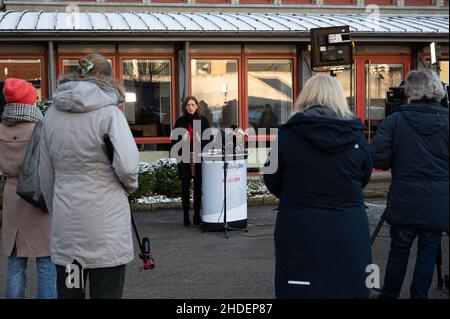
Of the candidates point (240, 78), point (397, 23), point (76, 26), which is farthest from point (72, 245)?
point (397, 23)

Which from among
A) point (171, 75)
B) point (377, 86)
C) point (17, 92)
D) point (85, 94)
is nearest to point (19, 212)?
point (17, 92)

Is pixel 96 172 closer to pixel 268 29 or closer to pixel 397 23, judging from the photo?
pixel 268 29

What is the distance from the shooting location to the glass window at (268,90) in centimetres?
1616

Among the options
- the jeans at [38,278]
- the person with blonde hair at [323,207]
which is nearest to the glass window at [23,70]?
the jeans at [38,278]

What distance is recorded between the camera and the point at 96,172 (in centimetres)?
406

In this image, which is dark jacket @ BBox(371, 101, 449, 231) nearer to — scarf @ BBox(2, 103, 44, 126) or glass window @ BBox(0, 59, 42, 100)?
scarf @ BBox(2, 103, 44, 126)

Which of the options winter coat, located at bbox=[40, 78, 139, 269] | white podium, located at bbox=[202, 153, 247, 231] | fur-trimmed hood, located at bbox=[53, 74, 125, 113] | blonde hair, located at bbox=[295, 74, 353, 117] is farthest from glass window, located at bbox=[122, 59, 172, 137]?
blonde hair, located at bbox=[295, 74, 353, 117]

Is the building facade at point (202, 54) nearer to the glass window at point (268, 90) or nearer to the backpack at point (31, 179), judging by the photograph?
the glass window at point (268, 90)

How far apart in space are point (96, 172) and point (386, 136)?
97.1 inches

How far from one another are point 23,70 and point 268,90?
5.83m

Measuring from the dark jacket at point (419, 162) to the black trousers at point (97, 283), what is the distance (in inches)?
90.8

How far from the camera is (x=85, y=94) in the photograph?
404 cm

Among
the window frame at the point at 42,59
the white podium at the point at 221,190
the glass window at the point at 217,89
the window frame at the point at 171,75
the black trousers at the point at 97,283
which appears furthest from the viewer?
the glass window at the point at 217,89

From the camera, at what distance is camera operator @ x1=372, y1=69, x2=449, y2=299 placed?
17.0 feet
